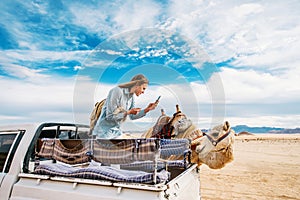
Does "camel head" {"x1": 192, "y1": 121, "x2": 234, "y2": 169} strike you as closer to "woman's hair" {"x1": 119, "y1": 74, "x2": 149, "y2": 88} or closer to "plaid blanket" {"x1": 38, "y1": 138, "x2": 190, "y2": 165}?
"woman's hair" {"x1": 119, "y1": 74, "x2": 149, "y2": 88}

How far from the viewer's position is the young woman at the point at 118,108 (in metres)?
4.48

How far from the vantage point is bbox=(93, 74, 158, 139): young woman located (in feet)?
14.7

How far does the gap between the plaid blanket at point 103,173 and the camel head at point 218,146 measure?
4.15 metres

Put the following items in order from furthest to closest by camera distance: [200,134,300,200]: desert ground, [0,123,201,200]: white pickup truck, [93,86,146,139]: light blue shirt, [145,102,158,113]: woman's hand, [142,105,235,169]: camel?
1. [200,134,300,200]: desert ground
2. [142,105,235,169]: camel
3. [145,102,158,113]: woman's hand
4. [93,86,146,139]: light blue shirt
5. [0,123,201,200]: white pickup truck

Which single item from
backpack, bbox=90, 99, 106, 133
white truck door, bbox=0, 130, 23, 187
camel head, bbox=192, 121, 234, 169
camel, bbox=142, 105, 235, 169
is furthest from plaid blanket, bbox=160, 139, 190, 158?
camel head, bbox=192, 121, 234, 169

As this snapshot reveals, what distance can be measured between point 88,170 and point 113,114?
1596 millimetres

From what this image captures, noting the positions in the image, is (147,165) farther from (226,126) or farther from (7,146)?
(226,126)

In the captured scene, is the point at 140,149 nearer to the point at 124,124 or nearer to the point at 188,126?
the point at 124,124

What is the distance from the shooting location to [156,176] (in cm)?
268

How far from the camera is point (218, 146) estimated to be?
687 centimetres

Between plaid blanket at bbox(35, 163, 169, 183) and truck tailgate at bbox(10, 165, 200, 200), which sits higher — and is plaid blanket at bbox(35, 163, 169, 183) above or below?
above

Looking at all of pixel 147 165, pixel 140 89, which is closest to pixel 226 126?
pixel 140 89

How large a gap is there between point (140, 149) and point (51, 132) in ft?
6.67

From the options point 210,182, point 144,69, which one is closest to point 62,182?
point 144,69
